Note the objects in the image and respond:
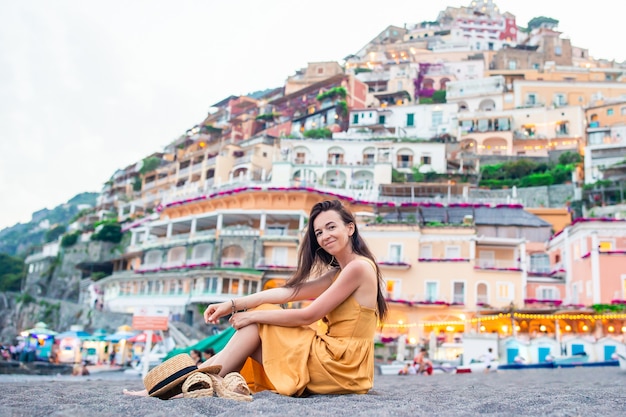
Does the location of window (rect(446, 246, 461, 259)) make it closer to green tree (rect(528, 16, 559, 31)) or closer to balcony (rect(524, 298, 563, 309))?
balcony (rect(524, 298, 563, 309))

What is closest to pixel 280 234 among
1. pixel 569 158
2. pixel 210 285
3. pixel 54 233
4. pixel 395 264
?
pixel 210 285

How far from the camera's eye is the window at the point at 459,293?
103 feet

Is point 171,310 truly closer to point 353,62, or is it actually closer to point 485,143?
point 485,143

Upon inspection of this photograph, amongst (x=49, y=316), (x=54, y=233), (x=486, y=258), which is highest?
(x=54, y=233)

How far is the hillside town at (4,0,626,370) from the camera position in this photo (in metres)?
30.6

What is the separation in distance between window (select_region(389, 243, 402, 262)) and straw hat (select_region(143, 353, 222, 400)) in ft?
95.2

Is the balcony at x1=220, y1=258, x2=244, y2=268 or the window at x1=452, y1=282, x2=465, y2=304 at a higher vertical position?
the balcony at x1=220, y1=258, x2=244, y2=268

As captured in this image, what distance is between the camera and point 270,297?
4777 mm

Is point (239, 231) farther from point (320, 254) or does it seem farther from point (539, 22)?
point (539, 22)

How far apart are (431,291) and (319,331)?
92.1 ft

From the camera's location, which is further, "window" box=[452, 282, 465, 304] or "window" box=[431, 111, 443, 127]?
"window" box=[431, 111, 443, 127]

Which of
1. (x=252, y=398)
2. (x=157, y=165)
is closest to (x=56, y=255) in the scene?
(x=157, y=165)

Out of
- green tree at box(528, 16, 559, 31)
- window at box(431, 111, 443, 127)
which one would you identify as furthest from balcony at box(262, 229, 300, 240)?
green tree at box(528, 16, 559, 31)

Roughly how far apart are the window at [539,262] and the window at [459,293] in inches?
261
